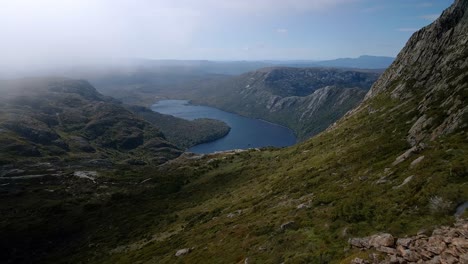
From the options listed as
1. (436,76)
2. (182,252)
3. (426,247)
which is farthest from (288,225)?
(436,76)

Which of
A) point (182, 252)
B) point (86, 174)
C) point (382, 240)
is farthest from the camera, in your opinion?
point (86, 174)

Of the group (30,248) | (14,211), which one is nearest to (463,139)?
(30,248)

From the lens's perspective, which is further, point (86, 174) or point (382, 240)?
point (86, 174)

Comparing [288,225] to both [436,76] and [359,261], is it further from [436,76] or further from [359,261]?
[436,76]

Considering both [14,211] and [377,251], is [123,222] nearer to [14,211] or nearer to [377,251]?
[14,211]

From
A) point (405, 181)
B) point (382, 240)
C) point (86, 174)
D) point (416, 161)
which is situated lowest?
point (86, 174)

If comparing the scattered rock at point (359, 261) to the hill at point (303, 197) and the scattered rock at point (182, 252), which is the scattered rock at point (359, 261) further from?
the scattered rock at point (182, 252)

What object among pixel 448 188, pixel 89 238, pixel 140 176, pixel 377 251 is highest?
pixel 448 188
